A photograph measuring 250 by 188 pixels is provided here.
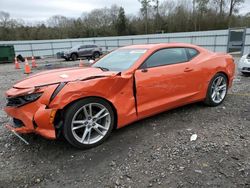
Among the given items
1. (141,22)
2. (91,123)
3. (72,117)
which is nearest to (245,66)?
(91,123)

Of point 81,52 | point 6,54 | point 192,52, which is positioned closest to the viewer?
point 192,52

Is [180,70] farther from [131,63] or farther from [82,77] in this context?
[82,77]

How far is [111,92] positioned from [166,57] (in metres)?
1.37

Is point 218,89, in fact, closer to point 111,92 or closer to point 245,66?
point 111,92

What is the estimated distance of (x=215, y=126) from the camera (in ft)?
11.6

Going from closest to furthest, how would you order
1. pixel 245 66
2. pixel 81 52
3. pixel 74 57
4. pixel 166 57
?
pixel 166 57
pixel 245 66
pixel 74 57
pixel 81 52

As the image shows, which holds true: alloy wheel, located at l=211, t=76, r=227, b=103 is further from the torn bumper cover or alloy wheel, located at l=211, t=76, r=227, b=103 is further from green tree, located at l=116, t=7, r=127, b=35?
green tree, located at l=116, t=7, r=127, b=35

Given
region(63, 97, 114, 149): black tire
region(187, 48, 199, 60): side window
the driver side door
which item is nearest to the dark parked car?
region(187, 48, 199, 60): side window

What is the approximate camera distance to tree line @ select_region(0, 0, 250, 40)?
33.3m

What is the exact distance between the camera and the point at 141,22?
132ft

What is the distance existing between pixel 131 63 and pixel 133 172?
5.63 ft

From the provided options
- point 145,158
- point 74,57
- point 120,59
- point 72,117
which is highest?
point 120,59

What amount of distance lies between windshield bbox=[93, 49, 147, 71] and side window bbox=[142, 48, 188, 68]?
200mm

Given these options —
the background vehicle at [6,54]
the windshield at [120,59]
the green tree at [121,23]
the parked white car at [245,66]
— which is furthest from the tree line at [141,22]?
the windshield at [120,59]
